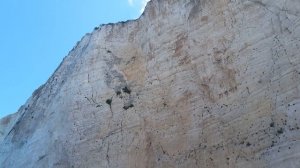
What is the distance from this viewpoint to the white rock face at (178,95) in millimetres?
23484

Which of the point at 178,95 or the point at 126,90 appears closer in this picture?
the point at 178,95

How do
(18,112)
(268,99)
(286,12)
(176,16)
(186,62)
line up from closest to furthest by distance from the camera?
(268,99) < (286,12) < (186,62) < (176,16) < (18,112)

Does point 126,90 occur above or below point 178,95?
above

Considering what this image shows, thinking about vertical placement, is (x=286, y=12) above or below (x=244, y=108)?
above

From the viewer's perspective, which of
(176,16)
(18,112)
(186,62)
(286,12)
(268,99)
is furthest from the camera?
(18,112)

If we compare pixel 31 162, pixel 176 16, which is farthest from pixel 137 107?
pixel 31 162

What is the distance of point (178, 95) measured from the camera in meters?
27.5

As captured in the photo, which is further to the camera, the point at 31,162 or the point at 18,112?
the point at 18,112

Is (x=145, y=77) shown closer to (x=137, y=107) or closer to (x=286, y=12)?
(x=137, y=107)

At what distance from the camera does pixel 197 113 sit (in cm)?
2614

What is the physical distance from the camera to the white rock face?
23.5 metres

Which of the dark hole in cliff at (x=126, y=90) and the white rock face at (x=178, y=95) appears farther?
the dark hole in cliff at (x=126, y=90)

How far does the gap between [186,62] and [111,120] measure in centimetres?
522

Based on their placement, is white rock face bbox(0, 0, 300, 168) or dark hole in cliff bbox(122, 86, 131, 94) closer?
white rock face bbox(0, 0, 300, 168)
